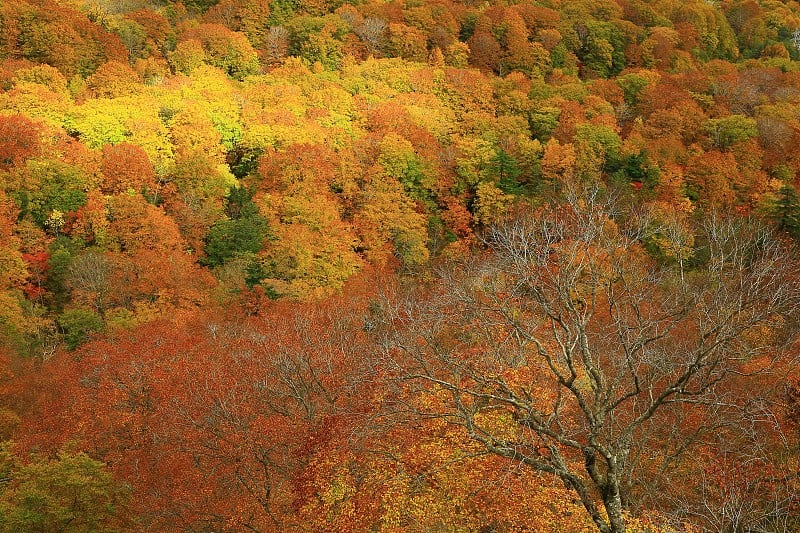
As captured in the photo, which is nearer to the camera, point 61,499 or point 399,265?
point 61,499

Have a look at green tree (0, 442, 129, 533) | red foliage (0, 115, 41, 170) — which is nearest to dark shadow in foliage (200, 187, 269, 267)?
red foliage (0, 115, 41, 170)

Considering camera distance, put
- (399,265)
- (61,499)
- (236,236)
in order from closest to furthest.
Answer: (61,499) < (236,236) < (399,265)

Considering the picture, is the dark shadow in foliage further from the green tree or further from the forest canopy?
the green tree

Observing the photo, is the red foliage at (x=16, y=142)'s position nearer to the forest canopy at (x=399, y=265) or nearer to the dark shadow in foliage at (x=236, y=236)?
the forest canopy at (x=399, y=265)

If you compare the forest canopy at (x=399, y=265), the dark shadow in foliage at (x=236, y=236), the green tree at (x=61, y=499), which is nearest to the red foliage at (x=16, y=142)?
the forest canopy at (x=399, y=265)

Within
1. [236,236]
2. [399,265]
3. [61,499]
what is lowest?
[399,265]

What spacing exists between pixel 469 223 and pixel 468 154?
18.8 ft

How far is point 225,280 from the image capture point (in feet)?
124

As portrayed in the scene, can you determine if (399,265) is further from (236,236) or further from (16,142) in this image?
(16,142)

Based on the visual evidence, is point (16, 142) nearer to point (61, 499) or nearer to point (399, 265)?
point (399, 265)

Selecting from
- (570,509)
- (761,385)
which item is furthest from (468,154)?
(570,509)

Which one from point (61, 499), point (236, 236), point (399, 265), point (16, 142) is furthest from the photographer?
point (399, 265)

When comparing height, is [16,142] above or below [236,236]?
above

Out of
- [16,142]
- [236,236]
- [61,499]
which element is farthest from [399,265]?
[61,499]
